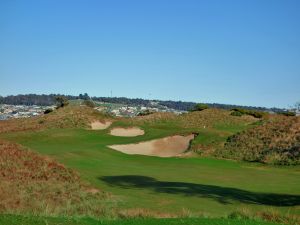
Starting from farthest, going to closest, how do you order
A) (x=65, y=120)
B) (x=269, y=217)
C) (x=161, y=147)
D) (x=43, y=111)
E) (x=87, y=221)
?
(x=43, y=111), (x=65, y=120), (x=161, y=147), (x=269, y=217), (x=87, y=221)

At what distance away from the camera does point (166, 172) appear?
31.9 metres

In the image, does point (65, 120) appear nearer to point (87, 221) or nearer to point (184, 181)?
point (184, 181)

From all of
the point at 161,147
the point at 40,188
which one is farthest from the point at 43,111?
the point at 40,188

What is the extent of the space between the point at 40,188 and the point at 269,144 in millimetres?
28957

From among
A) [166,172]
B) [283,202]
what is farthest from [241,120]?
[283,202]

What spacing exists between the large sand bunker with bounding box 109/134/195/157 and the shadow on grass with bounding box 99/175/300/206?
1940cm

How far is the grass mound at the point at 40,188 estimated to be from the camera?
19.5 m

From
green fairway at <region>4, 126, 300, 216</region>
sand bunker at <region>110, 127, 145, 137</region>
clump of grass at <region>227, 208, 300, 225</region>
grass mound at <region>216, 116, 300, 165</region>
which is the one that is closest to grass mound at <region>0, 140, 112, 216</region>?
green fairway at <region>4, 126, 300, 216</region>

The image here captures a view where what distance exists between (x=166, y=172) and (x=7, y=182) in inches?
435

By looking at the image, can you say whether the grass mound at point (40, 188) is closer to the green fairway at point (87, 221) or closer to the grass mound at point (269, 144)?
the green fairway at point (87, 221)

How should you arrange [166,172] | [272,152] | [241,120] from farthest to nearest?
[241,120] < [272,152] < [166,172]

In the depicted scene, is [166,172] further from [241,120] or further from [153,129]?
[241,120]

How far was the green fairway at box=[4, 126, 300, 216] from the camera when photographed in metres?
21.3

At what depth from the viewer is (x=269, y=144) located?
47844mm
